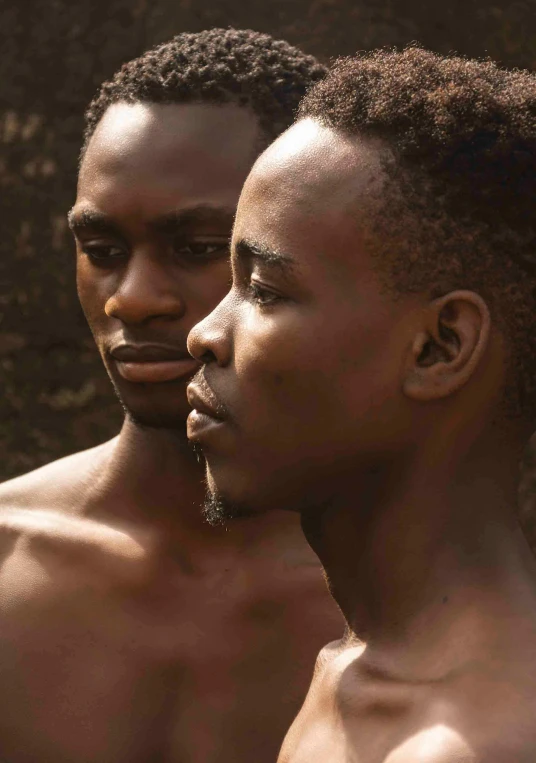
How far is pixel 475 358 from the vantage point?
84.8 inches

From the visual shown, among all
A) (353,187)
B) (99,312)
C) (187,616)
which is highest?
(353,187)

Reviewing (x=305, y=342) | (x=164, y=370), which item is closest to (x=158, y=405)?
(x=164, y=370)

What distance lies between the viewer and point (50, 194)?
4.97 meters

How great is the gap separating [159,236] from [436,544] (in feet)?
3.28

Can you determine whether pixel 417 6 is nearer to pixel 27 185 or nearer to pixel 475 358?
pixel 27 185

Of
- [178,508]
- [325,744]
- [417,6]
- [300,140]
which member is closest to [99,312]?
[178,508]

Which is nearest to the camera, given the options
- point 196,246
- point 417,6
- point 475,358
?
point 475,358

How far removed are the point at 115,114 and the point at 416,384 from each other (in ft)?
3.96

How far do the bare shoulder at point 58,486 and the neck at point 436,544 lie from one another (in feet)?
3.83

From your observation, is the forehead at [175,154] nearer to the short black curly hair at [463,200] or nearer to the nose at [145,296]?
the nose at [145,296]

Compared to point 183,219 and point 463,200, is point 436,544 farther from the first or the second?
point 183,219

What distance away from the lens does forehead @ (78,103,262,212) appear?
9.75ft

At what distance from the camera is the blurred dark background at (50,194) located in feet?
15.8

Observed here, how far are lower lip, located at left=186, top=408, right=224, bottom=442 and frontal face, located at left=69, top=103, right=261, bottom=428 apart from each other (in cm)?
63
